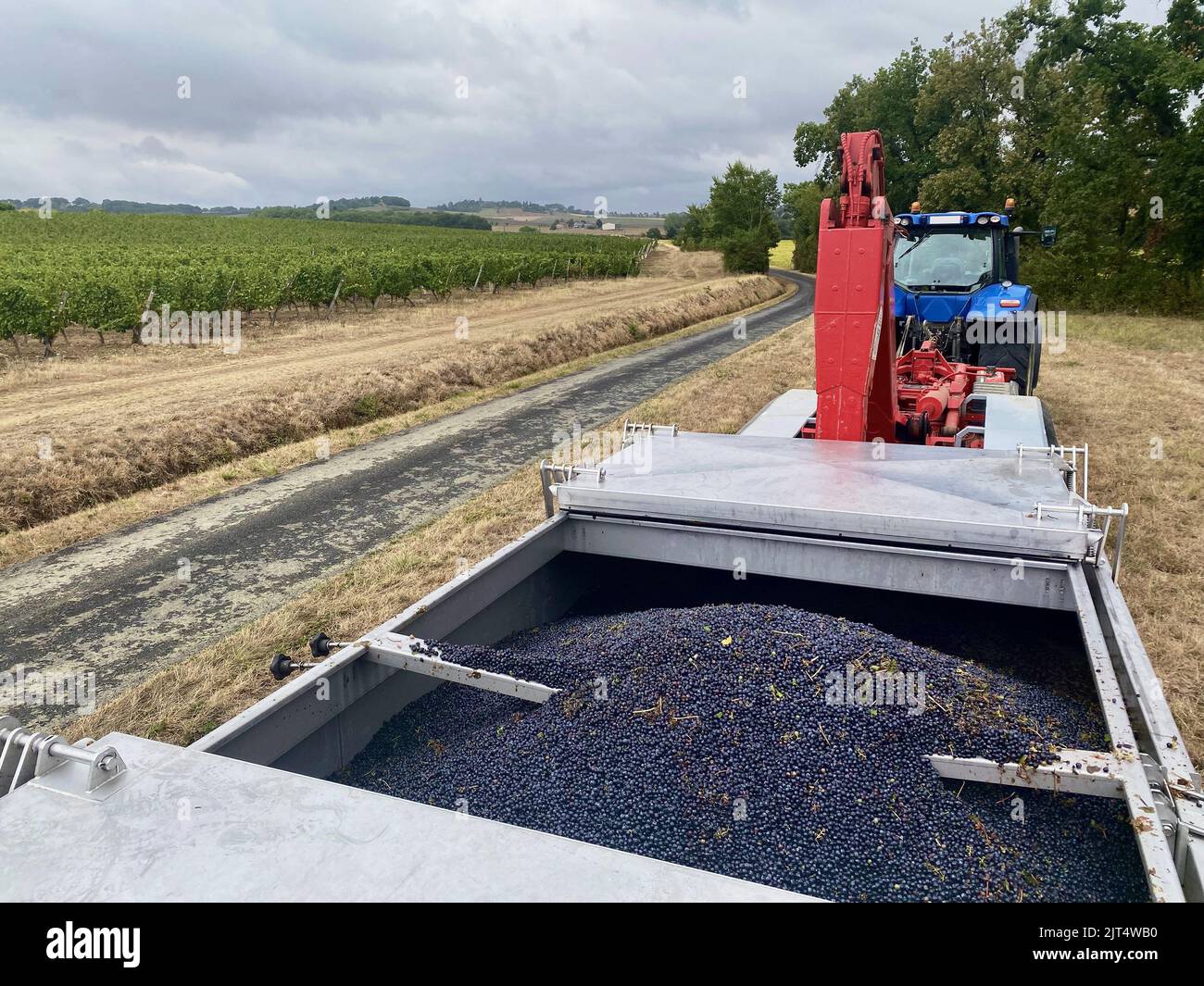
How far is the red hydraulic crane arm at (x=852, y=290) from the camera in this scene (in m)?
4.39

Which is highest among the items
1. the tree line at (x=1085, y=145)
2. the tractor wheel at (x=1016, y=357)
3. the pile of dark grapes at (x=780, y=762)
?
the tree line at (x=1085, y=145)

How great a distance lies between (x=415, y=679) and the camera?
3.13 m

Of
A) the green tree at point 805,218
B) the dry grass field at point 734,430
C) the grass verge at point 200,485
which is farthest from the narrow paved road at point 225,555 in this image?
the green tree at point 805,218

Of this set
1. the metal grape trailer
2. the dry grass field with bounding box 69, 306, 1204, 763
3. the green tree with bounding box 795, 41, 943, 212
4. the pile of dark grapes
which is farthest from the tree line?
the pile of dark grapes

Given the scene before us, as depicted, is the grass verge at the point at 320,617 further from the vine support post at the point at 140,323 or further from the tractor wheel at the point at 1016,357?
the vine support post at the point at 140,323

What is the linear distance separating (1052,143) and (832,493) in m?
25.0

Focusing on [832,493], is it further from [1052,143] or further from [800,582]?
[1052,143]

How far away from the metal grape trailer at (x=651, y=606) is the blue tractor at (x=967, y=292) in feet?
9.45

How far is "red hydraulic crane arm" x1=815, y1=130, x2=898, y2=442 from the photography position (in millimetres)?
4387

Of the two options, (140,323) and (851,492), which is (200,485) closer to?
(851,492)

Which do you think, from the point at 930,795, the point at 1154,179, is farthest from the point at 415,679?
the point at 1154,179

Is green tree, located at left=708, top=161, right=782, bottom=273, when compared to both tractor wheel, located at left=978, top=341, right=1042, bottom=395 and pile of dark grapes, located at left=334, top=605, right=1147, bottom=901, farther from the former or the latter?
pile of dark grapes, located at left=334, top=605, right=1147, bottom=901

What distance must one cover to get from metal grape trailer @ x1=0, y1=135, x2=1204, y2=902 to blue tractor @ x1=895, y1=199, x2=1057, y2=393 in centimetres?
288
